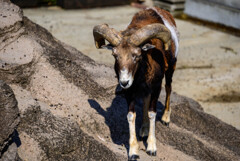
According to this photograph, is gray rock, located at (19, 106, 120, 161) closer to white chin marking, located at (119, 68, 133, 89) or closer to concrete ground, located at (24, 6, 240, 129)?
white chin marking, located at (119, 68, 133, 89)

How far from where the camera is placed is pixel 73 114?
5699mm

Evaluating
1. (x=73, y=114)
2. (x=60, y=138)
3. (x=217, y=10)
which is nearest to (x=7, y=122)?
(x=60, y=138)

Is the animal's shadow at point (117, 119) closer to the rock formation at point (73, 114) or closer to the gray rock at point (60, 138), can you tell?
the rock formation at point (73, 114)

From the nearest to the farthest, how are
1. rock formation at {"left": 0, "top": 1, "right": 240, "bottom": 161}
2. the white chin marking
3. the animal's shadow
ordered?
1. the white chin marking
2. rock formation at {"left": 0, "top": 1, "right": 240, "bottom": 161}
3. the animal's shadow

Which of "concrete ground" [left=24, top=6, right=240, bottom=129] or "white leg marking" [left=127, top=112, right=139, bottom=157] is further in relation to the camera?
"concrete ground" [left=24, top=6, right=240, bottom=129]

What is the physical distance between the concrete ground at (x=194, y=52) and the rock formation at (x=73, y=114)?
1667mm

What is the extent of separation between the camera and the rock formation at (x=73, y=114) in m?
5.06

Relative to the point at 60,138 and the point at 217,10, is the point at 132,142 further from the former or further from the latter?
the point at 217,10

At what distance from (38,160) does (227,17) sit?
12287mm

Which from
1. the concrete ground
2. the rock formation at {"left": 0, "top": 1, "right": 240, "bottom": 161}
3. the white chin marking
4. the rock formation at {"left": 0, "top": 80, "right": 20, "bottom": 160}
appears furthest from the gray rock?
the concrete ground

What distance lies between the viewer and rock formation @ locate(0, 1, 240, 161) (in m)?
5.06

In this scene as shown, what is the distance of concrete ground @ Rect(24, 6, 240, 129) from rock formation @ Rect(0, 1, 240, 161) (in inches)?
65.6

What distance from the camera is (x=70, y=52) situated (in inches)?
307

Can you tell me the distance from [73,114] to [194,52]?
761 centimetres
